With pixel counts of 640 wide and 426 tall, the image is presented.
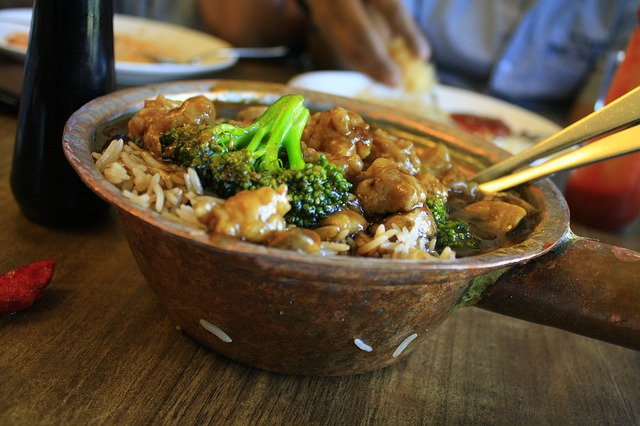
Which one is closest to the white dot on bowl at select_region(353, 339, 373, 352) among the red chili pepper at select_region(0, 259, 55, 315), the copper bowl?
the copper bowl

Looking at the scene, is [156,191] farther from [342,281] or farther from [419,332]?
[419,332]

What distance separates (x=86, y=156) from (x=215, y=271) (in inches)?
17.4

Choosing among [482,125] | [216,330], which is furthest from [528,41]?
[216,330]

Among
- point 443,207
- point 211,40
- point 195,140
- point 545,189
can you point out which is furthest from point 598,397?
point 211,40

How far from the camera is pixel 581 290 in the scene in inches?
59.9

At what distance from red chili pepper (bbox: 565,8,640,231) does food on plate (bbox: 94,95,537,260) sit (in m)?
1.31

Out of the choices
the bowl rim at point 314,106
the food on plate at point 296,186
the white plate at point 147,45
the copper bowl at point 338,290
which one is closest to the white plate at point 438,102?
the white plate at point 147,45

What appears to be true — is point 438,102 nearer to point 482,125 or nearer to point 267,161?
point 482,125

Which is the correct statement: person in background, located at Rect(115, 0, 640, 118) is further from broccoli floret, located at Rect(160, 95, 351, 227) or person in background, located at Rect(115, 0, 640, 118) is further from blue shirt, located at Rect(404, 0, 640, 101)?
broccoli floret, located at Rect(160, 95, 351, 227)

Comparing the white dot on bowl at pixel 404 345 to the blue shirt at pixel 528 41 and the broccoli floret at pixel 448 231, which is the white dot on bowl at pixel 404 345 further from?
the blue shirt at pixel 528 41

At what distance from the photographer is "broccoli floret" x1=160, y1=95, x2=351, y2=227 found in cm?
138

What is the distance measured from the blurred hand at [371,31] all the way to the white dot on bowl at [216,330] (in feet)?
10.2

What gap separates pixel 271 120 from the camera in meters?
1.60

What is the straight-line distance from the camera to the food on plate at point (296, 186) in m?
1.27
